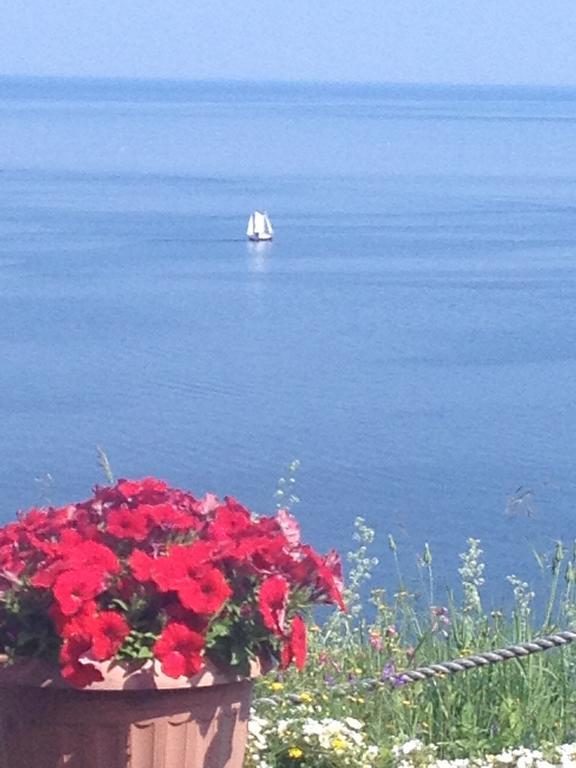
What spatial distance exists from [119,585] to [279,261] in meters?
47.7

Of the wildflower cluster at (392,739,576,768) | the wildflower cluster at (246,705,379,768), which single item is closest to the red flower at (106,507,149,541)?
the wildflower cluster at (246,705,379,768)

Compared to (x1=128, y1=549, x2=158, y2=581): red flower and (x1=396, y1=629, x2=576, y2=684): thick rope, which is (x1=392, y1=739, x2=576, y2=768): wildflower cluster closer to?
(x1=396, y1=629, x2=576, y2=684): thick rope

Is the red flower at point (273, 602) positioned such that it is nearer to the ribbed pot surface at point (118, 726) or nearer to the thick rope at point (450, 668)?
the ribbed pot surface at point (118, 726)

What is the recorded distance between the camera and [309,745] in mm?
3818

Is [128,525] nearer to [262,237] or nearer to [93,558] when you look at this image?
[93,558]

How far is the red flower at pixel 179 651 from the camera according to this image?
3.18m

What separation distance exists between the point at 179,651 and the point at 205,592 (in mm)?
124

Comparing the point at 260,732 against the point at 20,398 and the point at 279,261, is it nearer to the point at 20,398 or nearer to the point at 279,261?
the point at 20,398

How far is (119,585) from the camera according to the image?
325cm

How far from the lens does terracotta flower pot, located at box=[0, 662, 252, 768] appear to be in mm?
3254

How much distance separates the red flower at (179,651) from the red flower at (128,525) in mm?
252

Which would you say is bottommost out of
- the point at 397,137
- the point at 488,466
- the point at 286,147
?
the point at 488,466

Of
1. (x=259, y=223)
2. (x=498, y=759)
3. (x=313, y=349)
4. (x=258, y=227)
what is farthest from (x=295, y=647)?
(x=258, y=227)

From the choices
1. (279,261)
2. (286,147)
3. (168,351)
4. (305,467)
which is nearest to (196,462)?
(305,467)
